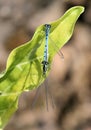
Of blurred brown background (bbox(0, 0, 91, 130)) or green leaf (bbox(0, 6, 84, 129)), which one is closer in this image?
green leaf (bbox(0, 6, 84, 129))

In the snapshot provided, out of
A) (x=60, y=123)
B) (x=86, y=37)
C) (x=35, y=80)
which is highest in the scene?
(x=86, y=37)

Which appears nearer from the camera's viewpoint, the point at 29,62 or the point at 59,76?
the point at 29,62

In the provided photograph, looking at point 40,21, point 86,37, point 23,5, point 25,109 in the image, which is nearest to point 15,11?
point 23,5

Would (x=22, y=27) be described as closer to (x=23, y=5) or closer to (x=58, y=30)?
(x=23, y=5)

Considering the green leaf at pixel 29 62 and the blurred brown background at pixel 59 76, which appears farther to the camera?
the blurred brown background at pixel 59 76
